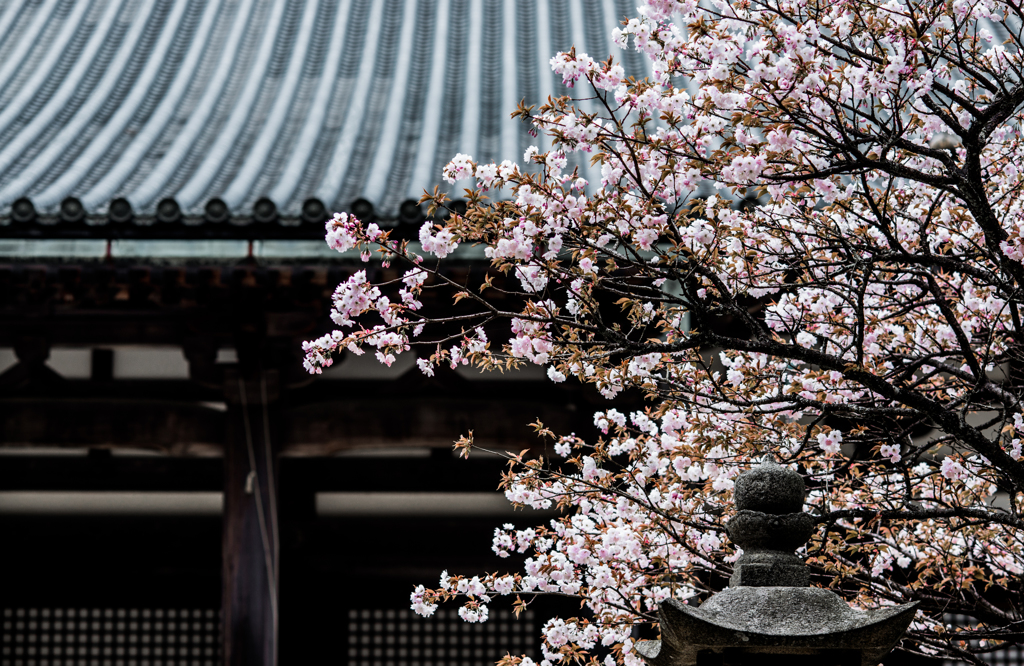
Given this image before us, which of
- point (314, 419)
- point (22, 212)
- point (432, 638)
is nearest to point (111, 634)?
point (432, 638)

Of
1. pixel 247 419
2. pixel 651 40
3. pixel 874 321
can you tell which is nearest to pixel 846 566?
pixel 874 321

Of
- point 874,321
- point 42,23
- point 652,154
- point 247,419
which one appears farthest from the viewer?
point 42,23

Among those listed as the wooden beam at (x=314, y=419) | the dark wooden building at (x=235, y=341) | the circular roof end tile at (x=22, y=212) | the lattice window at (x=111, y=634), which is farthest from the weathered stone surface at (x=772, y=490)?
the lattice window at (x=111, y=634)

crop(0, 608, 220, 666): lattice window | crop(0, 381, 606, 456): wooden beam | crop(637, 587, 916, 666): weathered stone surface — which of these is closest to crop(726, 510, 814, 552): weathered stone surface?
crop(637, 587, 916, 666): weathered stone surface

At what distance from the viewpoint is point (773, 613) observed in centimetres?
241

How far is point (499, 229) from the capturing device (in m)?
2.94

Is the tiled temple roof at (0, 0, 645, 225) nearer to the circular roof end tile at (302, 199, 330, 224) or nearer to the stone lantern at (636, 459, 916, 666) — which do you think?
the circular roof end tile at (302, 199, 330, 224)

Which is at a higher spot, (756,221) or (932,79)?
(932,79)

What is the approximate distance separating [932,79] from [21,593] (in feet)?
22.6

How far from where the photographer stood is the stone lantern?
7.81 feet

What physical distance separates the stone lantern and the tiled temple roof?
3053mm

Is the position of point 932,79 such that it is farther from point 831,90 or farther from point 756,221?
point 756,221

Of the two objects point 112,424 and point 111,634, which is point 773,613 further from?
point 111,634

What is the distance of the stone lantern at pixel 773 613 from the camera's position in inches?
93.7
